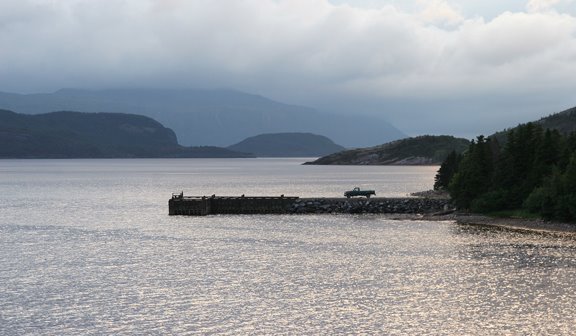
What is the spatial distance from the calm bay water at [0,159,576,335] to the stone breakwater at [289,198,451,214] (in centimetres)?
2269

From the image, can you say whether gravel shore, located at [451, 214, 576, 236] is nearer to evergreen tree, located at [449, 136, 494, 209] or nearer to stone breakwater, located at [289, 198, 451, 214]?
evergreen tree, located at [449, 136, 494, 209]

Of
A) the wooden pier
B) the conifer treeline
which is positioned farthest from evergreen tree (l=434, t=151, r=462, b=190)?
the conifer treeline

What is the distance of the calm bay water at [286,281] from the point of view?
51.7 metres

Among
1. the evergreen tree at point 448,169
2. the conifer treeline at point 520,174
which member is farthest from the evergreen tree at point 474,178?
the evergreen tree at point 448,169

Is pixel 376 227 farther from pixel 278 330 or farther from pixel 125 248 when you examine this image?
pixel 278 330

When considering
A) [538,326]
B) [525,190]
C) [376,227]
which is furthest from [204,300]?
[525,190]

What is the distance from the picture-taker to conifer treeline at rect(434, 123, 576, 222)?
107312 millimetres

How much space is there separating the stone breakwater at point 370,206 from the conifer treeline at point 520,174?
6.08 metres

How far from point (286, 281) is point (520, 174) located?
2656 inches

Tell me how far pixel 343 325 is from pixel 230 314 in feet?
27.9

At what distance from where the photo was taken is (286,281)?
67000 mm

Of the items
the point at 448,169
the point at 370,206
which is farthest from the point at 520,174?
the point at 448,169

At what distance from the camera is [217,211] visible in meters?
143

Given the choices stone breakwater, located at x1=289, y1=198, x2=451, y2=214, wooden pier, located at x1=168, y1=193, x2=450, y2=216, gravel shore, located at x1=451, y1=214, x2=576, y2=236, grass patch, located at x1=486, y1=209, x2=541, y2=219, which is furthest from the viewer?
wooden pier, located at x1=168, y1=193, x2=450, y2=216
